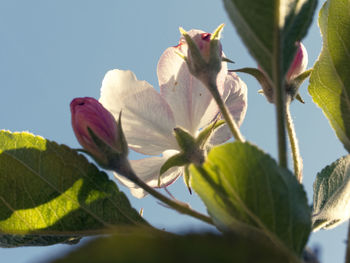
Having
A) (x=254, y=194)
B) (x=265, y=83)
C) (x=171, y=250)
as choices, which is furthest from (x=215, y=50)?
(x=171, y=250)

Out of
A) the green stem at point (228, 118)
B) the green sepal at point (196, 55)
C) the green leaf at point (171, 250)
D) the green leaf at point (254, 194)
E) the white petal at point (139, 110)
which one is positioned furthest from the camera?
the white petal at point (139, 110)

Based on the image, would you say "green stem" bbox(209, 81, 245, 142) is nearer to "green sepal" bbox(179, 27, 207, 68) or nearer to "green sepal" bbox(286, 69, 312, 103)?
"green sepal" bbox(179, 27, 207, 68)

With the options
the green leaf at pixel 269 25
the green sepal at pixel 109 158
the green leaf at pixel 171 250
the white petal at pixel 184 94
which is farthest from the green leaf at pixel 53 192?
the green leaf at pixel 171 250

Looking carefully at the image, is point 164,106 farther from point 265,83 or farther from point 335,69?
point 335,69

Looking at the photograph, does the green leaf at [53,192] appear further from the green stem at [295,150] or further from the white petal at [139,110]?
the green stem at [295,150]

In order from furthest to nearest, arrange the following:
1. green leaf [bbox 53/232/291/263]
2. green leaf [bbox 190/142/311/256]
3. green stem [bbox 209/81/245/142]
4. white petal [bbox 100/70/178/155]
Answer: white petal [bbox 100/70/178/155], green stem [bbox 209/81/245/142], green leaf [bbox 190/142/311/256], green leaf [bbox 53/232/291/263]

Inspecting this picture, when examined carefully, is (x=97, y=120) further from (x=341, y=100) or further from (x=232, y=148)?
(x=341, y=100)

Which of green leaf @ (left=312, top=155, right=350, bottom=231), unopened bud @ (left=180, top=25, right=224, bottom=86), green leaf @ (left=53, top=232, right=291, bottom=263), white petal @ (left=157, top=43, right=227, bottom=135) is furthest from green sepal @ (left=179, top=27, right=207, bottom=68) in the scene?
green leaf @ (left=53, top=232, right=291, bottom=263)
